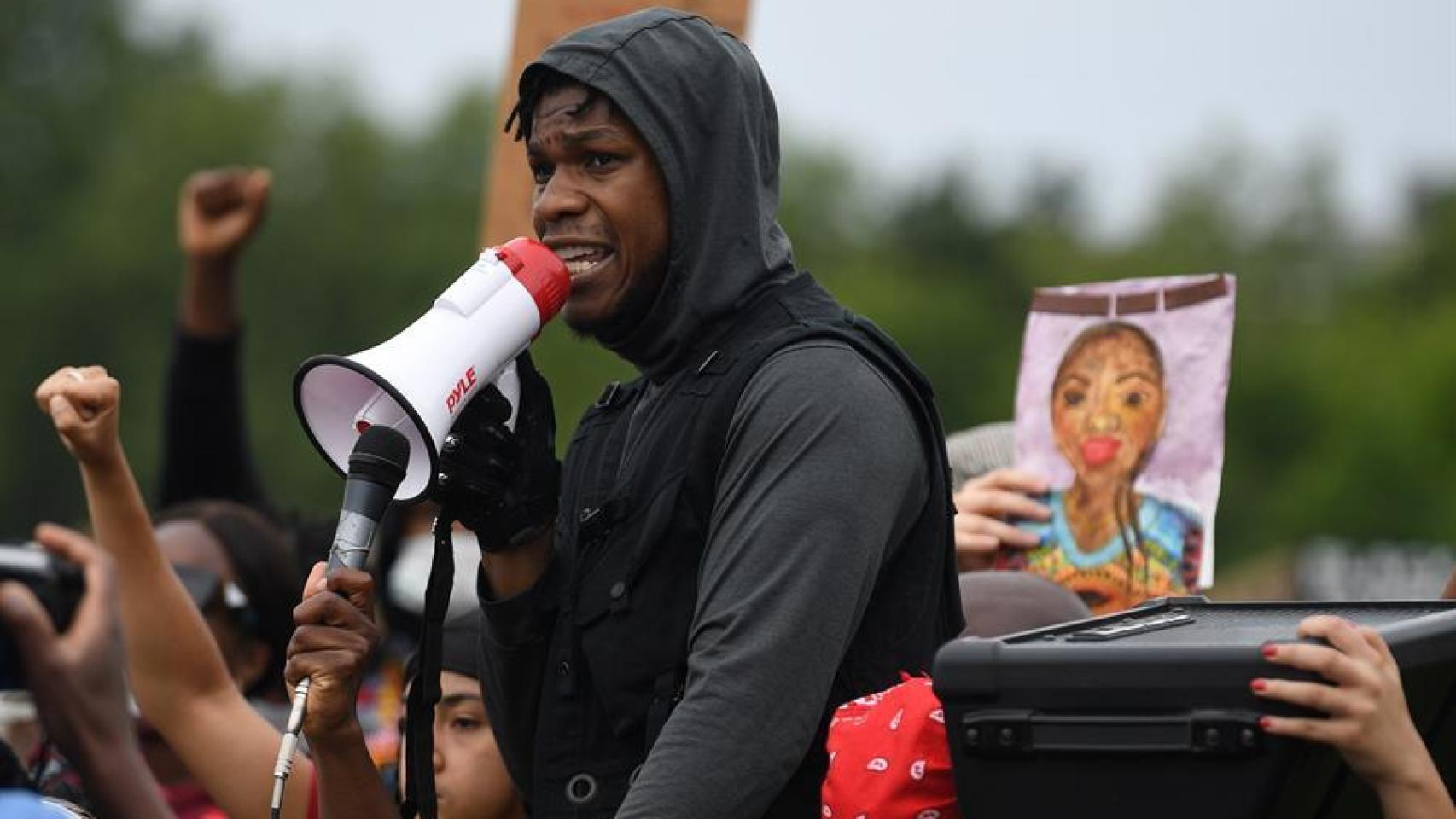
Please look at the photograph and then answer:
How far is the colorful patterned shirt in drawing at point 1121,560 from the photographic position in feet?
14.4

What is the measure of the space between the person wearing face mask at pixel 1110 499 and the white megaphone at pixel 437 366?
138 centimetres

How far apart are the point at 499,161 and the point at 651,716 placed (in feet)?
7.78

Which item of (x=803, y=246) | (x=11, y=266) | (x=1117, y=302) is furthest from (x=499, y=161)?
(x=803, y=246)

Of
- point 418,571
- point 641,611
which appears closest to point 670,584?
point 641,611

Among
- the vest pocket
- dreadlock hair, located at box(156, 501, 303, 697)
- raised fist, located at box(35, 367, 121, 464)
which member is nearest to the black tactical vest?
the vest pocket

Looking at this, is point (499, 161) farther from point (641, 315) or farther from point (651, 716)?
point (651, 716)

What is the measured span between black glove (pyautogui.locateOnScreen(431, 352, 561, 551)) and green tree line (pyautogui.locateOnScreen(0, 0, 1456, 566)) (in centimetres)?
4329

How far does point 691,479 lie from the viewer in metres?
3.37

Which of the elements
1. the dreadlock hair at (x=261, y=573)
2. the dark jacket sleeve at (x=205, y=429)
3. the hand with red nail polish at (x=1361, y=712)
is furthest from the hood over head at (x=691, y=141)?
the dark jacket sleeve at (x=205, y=429)

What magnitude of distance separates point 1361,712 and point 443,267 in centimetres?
6233

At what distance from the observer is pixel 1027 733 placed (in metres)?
2.95

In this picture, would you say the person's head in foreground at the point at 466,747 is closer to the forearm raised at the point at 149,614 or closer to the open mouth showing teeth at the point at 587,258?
the forearm raised at the point at 149,614

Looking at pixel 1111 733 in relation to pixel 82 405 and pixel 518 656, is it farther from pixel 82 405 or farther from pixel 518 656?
pixel 82 405

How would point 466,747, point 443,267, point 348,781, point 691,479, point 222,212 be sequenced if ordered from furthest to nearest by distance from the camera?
1. point 443,267
2. point 222,212
3. point 466,747
4. point 348,781
5. point 691,479
